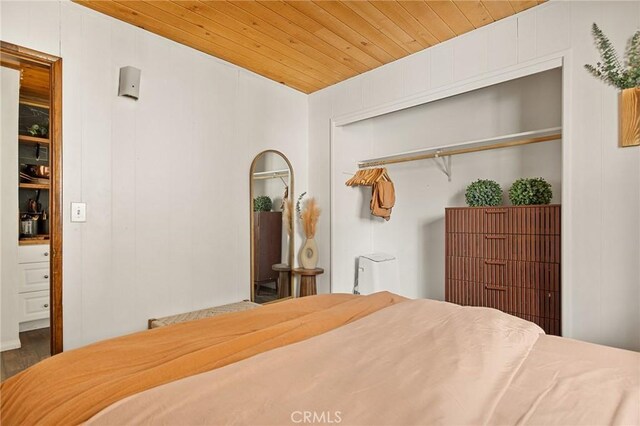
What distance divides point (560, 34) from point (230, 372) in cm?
253

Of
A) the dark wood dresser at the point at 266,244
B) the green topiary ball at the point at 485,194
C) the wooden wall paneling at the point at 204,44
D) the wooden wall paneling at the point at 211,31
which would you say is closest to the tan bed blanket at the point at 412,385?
the green topiary ball at the point at 485,194

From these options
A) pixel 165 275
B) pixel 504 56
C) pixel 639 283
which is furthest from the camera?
pixel 165 275

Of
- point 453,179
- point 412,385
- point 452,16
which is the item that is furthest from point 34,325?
point 452,16

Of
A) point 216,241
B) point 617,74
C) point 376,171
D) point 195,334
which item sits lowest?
point 195,334

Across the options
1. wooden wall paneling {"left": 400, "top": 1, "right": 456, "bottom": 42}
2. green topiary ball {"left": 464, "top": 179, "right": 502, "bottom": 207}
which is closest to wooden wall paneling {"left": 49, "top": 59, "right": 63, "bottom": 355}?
→ wooden wall paneling {"left": 400, "top": 1, "right": 456, "bottom": 42}

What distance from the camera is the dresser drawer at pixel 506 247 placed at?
2176 mm

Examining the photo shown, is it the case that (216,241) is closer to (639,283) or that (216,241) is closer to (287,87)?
(287,87)

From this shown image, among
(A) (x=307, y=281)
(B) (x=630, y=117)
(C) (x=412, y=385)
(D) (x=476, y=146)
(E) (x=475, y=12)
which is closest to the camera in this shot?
(C) (x=412, y=385)

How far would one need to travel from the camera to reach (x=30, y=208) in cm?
354

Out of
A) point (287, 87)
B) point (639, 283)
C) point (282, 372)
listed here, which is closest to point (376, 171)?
point (287, 87)

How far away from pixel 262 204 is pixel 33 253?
217cm

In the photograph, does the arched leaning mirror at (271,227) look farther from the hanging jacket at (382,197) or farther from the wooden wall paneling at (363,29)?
the wooden wall paneling at (363,29)

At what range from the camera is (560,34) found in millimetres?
2109

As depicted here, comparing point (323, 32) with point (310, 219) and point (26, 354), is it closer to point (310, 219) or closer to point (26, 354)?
point (310, 219)
